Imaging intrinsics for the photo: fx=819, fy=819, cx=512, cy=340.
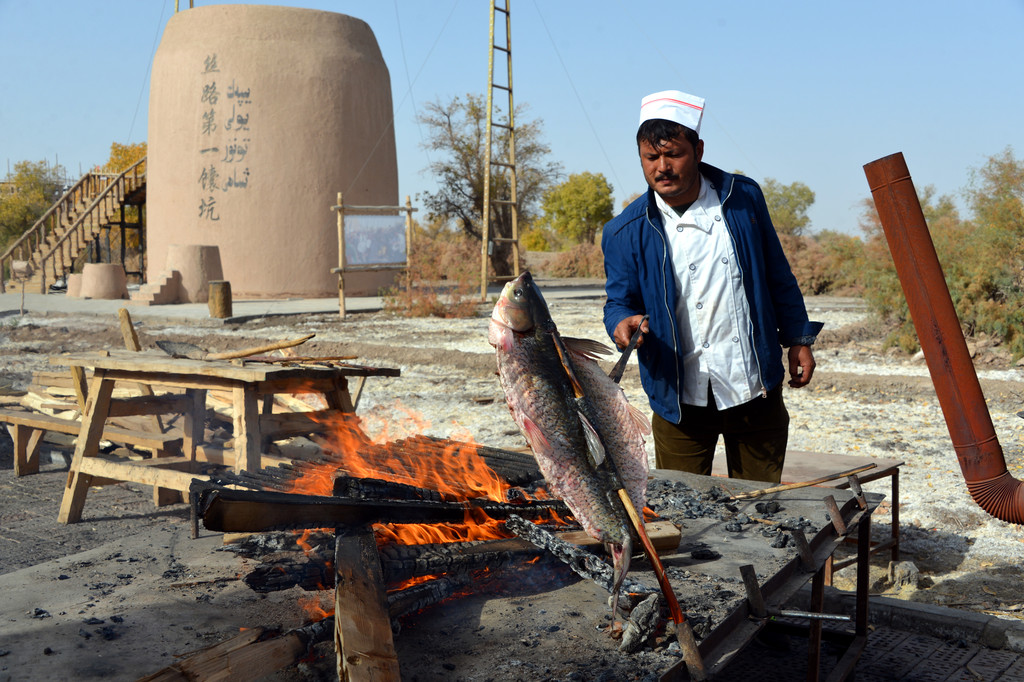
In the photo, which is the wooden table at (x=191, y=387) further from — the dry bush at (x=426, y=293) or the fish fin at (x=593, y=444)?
the dry bush at (x=426, y=293)

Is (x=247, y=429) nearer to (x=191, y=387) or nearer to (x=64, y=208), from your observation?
(x=191, y=387)

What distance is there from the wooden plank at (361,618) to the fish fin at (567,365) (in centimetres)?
62

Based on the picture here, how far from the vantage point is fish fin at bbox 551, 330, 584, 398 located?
1.95 metres

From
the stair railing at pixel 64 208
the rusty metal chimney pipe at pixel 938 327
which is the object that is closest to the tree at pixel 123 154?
the stair railing at pixel 64 208

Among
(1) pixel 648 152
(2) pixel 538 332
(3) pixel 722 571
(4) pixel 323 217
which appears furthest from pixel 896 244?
(4) pixel 323 217

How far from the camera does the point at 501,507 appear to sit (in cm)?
240

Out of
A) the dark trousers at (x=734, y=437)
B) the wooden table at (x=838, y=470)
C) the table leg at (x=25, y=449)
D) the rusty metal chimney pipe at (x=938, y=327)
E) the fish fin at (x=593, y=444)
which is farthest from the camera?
the table leg at (x=25, y=449)

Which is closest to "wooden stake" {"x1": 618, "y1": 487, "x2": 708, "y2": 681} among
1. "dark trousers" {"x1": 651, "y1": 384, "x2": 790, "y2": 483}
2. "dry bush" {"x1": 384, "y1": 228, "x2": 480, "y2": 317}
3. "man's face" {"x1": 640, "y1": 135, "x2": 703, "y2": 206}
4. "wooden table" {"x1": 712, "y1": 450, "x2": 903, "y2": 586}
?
"dark trousers" {"x1": 651, "y1": 384, "x2": 790, "y2": 483}

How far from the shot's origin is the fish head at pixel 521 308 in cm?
197

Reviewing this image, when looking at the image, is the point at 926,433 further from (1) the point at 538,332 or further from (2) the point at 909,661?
(1) the point at 538,332

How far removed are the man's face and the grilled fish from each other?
3.29 ft

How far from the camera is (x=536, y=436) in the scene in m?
1.96

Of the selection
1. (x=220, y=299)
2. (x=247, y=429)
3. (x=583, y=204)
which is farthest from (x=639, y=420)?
(x=583, y=204)

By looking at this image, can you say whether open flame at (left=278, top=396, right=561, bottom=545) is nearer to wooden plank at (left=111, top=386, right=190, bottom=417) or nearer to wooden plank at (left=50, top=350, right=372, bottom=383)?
wooden plank at (left=50, top=350, right=372, bottom=383)
